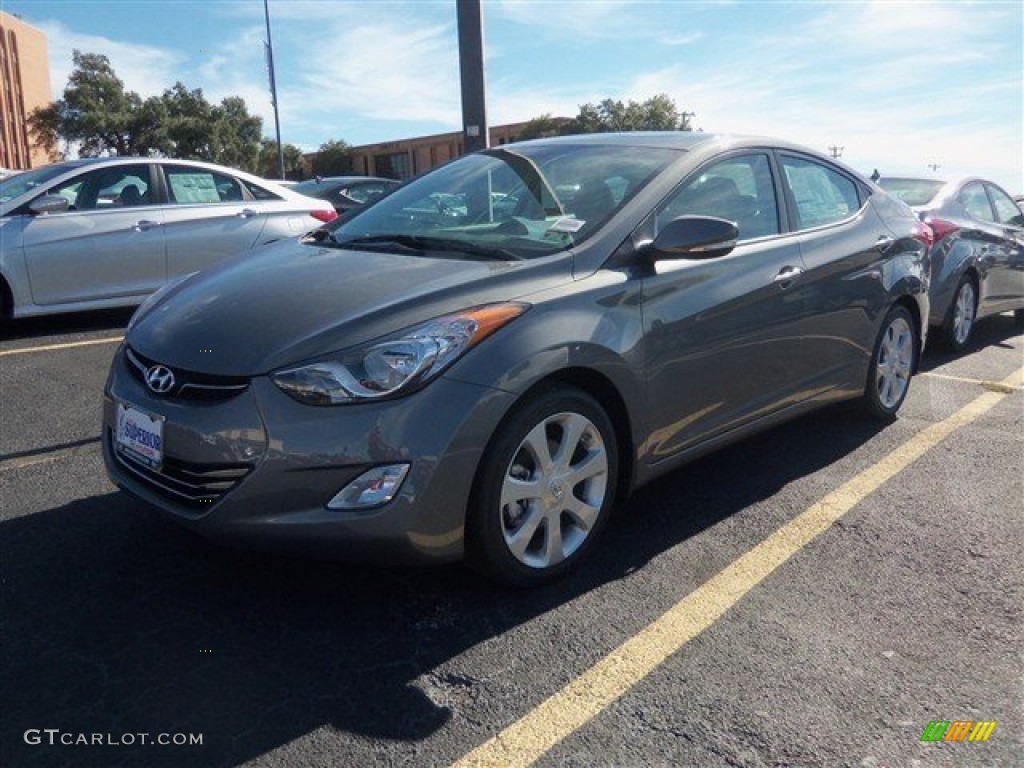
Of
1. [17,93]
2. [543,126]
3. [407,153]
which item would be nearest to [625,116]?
[543,126]

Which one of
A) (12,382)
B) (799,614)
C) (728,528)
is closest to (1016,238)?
(728,528)

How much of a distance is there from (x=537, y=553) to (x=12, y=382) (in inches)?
159

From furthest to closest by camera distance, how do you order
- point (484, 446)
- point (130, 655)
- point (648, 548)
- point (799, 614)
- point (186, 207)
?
point (186, 207) → point (648, 548) → point (799, 614) → point (484, 446) → point (130, 655)

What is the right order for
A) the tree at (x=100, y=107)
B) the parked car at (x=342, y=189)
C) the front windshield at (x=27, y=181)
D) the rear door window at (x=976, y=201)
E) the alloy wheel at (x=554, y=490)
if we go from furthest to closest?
the tree at (x=100, y=107), the parked car at (x=342, y=189), the rear door window at (x=976, y=201), the front windshield at (x=27, y=181), the alloy wheel at (x=554, y=490)

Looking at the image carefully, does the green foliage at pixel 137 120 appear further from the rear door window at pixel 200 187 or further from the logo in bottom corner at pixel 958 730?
the logo in bottom corner at pixel 958 730

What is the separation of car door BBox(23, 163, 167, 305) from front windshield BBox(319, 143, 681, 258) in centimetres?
388

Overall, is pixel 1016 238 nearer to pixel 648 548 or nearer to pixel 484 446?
pixel 648 548

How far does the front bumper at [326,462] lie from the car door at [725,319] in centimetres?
91

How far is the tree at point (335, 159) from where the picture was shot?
Answer: 77312 mm

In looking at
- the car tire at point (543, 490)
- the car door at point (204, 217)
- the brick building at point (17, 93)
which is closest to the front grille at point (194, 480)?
the car tire at point (543, 490)

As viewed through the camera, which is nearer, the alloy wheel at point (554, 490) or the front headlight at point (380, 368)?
the front headlight at point (380, 368)

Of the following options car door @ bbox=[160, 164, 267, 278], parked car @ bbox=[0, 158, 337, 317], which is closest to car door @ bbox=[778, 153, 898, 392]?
parked car @ bbox=[0, 158, 337, 317]

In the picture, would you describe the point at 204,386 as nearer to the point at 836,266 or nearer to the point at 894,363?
the point at 836,266

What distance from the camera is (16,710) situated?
7.22 ft
